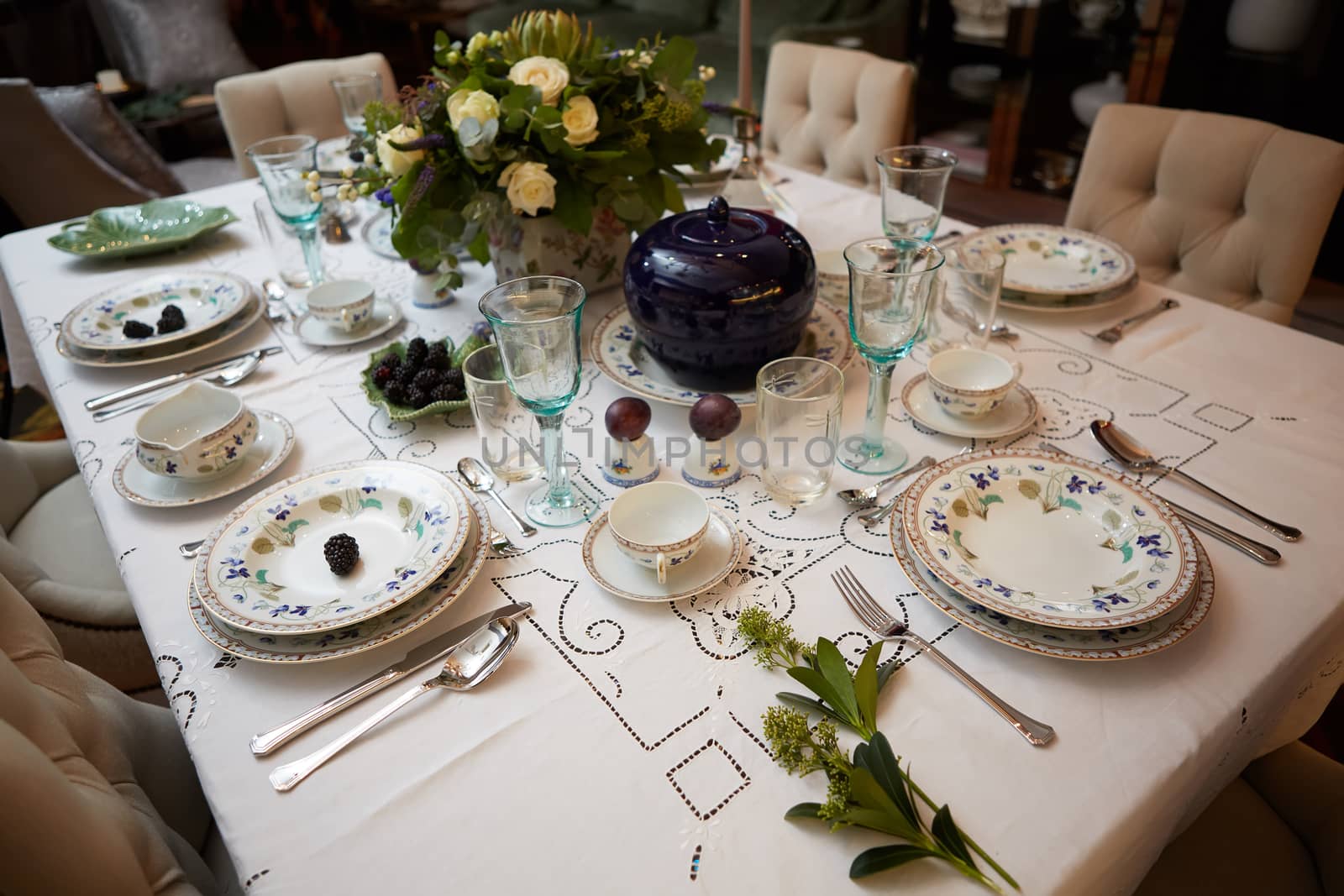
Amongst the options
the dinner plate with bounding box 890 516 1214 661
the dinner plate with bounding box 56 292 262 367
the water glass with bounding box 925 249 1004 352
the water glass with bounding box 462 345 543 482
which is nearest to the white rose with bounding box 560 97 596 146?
the water glass with bounding box 462 345 543 482

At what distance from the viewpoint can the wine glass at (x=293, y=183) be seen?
47.2 inches

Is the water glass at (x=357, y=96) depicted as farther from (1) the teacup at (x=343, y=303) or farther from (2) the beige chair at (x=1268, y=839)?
(2) the beige chair at (x=1268, y=839)

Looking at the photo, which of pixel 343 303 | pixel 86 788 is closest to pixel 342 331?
pixel 343 303

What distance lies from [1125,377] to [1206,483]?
0.22m

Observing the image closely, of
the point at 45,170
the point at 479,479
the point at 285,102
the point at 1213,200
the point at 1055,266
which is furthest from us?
the point at 45,170

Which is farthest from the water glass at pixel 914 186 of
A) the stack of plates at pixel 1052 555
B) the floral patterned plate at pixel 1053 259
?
the stack of plates at pixel 1052 555

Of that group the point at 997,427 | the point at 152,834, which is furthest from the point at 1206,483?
the point at 152,834

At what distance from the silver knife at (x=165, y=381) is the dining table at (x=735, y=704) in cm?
8

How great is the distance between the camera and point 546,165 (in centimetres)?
108

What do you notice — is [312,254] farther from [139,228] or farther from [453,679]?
[453,679]

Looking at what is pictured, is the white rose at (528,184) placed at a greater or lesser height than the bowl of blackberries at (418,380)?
greater

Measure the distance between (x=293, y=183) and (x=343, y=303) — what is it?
0.61ft

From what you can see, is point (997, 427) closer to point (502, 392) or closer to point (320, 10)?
point (502, 392)

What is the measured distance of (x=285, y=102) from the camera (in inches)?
80.3
